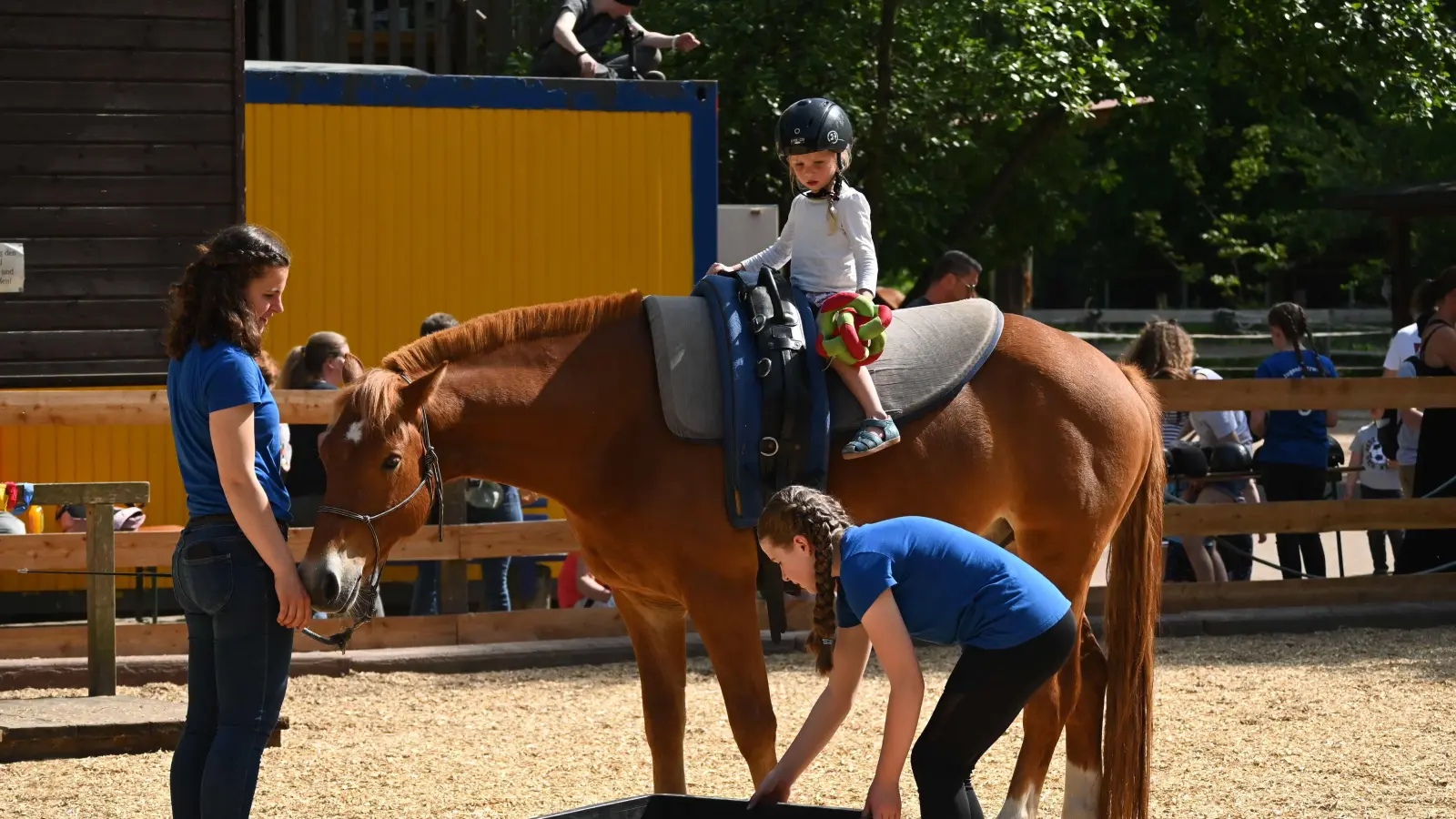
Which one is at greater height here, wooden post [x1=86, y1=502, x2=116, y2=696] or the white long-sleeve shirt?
the white long-sleeve shirt

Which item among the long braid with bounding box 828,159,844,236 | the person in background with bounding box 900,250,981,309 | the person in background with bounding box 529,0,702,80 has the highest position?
the person in background with bounding box 529,0,702,80

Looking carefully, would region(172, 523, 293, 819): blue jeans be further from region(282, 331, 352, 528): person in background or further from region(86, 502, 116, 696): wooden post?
region(282, 331, 352, 528): person in background

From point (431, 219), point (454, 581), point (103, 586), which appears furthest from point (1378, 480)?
point (103, 586)

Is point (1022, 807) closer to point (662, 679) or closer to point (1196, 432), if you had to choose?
point (662, 679)

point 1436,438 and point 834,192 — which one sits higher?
point 834,192

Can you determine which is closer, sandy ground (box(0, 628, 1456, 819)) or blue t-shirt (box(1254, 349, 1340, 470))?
sandy ground (box(0, 628, 1456, 819))

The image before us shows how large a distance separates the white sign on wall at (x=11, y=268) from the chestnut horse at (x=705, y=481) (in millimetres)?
4703

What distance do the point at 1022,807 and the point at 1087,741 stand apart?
310mm

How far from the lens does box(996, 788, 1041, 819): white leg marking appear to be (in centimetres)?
470

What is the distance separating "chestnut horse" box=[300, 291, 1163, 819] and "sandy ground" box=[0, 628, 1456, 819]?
515 mm

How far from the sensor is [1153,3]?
52.0 ft

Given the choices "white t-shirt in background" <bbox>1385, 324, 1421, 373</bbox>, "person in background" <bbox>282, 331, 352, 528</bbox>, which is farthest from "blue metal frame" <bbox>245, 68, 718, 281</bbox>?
"white t-shirt in background" <bbox>1385, 324, 1421, 373</bbox>

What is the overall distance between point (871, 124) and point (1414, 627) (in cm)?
711

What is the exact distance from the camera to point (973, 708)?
348 centimetres
